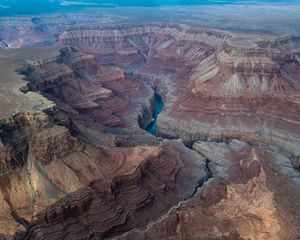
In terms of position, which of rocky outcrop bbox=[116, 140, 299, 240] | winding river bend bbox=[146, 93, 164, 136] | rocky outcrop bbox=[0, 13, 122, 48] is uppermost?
rocky outcrop bbox=[116, 140, 299, 240]

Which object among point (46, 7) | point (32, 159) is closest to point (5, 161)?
point (32, 159)

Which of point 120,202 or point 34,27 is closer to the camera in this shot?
point 120,202

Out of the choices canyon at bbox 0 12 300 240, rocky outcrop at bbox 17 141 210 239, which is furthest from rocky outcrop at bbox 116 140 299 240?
rocky outcrop at bbox 17 141 210 239

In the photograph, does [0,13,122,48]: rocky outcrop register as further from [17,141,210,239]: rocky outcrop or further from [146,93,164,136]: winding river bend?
[17,141,210,239]: rocky outcrop

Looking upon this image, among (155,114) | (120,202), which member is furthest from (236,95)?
(120,202)

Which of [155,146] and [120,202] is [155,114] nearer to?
[155,146]
